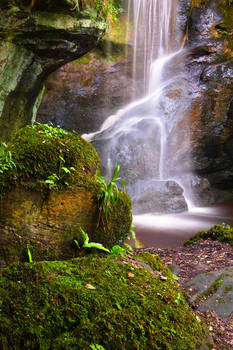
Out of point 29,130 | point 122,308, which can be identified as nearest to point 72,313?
point 122,308

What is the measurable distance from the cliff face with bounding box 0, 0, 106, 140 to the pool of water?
4.58m

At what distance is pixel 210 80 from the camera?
38.7 ft

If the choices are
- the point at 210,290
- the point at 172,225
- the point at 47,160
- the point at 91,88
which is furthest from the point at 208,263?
the point at 91,88

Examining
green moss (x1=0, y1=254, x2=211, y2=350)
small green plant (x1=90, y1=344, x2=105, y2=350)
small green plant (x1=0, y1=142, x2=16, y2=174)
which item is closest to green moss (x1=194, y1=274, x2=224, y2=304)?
green moss (x1=0, y1=254, x2=211, y2=350)

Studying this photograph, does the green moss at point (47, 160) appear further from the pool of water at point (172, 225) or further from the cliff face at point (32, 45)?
the cliff face at point (32, 45)

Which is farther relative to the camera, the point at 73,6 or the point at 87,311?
the point at 73,6

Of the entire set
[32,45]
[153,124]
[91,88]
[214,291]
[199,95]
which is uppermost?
[91,88]

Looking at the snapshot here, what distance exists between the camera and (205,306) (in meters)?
2.98

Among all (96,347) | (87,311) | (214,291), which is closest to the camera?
(96,347)

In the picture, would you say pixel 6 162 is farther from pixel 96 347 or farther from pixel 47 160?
pixel 96 347

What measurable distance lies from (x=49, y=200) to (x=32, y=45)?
5436mm

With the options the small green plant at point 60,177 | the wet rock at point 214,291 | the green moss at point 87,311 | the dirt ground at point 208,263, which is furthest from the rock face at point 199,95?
the green moss at point 87,311

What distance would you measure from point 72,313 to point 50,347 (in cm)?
23

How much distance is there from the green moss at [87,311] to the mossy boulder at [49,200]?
771 mm
